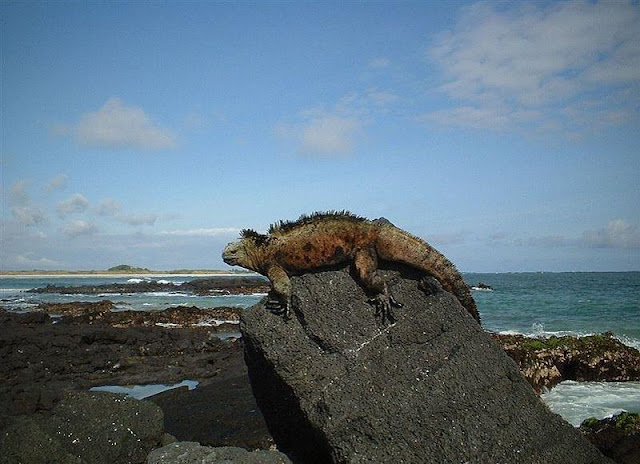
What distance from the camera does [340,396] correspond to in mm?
4766

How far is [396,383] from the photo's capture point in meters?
4.87

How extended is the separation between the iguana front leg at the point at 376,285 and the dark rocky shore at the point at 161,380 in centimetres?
12

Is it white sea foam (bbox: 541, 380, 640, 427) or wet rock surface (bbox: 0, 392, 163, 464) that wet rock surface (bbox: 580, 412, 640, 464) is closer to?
white sea foam (bbox: 541, 380, 640, 427)

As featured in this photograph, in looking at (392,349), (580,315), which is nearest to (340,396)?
(392,349)

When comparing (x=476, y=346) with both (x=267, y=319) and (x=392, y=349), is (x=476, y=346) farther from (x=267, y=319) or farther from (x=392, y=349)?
(x=267, y=319)

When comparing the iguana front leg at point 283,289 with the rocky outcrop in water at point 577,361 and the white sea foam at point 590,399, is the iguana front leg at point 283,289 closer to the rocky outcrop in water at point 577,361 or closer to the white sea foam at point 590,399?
the white sea foam at point 590,399

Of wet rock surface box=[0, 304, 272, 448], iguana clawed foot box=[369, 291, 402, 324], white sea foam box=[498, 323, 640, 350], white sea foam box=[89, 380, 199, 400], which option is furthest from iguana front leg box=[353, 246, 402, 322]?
white sea foam box=[498, 323, 640, 350]

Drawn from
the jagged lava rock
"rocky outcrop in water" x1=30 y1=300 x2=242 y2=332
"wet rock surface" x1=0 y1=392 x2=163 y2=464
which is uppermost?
the jagged lava rock

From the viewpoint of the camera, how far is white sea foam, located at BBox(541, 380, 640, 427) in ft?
32.9

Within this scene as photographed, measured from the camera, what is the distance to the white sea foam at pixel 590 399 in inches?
394

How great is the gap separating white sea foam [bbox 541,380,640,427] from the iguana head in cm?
682

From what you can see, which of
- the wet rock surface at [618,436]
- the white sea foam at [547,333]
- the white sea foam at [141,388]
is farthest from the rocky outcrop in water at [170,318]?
the wet rock surface at [618,436]

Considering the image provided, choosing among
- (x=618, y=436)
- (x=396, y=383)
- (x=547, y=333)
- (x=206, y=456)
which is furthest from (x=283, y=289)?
(x=547, y=333)

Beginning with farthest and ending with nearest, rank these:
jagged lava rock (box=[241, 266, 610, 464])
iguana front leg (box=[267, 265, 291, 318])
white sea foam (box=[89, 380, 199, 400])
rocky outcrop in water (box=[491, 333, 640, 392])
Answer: rocky outcrop in water (box=[491, 333, 640, 392]), white sea foam (box=[89, 380, 199, 400]), iguana front leg (box=[267, 265, 291, 318]), jagged lava rock (box=[241, 266, 610, 464])
